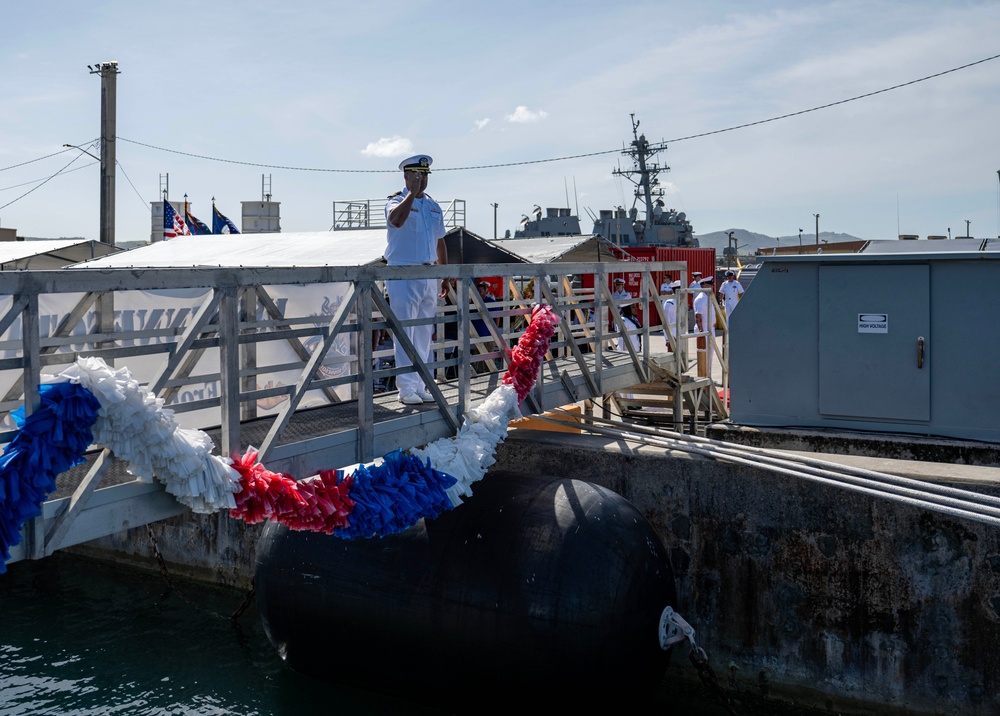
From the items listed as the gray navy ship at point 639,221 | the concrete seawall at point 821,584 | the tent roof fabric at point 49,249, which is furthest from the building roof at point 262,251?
the gray navy ship at point 639,221

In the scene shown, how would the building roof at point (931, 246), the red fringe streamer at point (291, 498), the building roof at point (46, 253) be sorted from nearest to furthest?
1. the red fringe streamer at point (291, 498)
2. the building roof at point (931, 246)
3. the building roof at point (46, 253)

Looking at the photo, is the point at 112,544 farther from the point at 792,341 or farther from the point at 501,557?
the point at 792,341

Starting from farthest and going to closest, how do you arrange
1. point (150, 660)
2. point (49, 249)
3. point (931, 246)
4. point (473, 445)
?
point (49, 249) → point (931, 246) → point (150, 660) → point (473, 445)

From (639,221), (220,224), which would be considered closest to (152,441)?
(220,224)

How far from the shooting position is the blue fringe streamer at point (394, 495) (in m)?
5.65

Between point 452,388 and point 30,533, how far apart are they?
13.4ft

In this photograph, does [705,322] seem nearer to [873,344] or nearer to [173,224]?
[873,344]

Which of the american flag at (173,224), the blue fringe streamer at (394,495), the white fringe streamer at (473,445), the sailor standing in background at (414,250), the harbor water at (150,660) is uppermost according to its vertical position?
the american flag at (173,224)

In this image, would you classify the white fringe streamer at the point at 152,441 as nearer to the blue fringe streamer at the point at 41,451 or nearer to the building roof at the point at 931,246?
the blue fringe streamer at the point at 41,451

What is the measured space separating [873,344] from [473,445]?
170 inches

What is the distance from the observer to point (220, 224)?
902 inches

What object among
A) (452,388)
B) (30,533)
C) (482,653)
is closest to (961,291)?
(452,388)

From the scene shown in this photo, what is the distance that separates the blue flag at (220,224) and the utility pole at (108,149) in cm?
232

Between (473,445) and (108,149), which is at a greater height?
(108,149)
